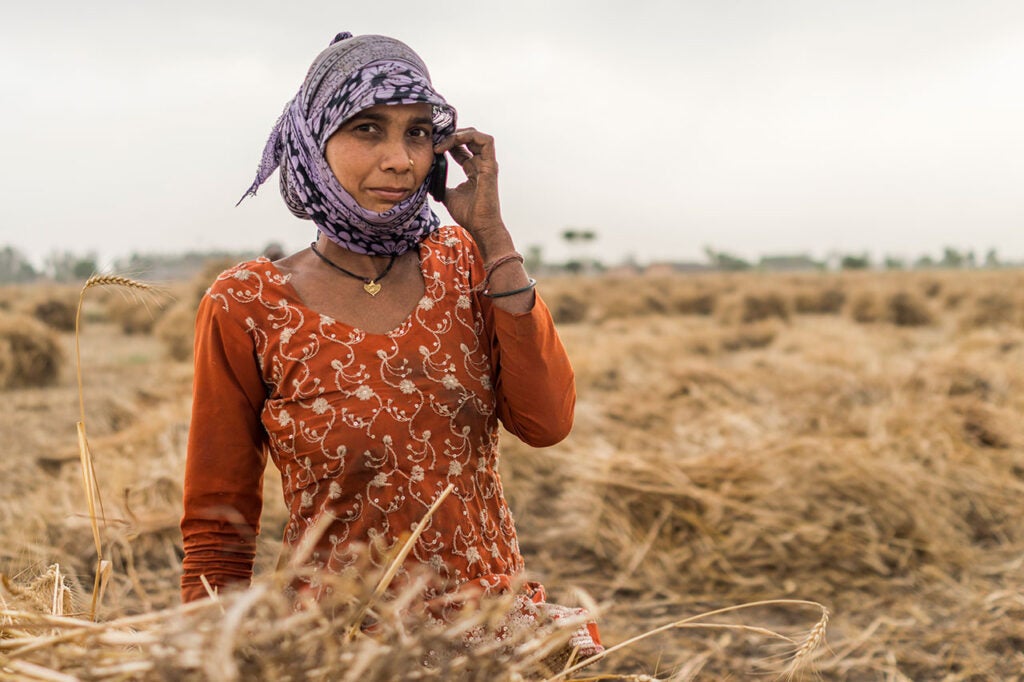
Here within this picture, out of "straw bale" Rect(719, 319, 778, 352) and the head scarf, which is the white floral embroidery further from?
"straw bale" Rect(719, 319, 778, 352)

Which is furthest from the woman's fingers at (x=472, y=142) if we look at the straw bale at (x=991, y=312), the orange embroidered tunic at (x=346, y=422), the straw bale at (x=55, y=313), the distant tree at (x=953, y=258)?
the distant tree at (x=953, y=258)

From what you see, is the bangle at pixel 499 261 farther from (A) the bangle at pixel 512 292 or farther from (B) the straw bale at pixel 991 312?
(B) the straw bale at pixel 991 312

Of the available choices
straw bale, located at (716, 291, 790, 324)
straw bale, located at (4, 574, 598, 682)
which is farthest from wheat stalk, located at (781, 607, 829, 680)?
straw bale, located at (716, 291, 790, 324)

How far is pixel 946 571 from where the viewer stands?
348 centimetres

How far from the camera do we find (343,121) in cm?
129

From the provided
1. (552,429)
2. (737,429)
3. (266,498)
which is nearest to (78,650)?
(552,429)

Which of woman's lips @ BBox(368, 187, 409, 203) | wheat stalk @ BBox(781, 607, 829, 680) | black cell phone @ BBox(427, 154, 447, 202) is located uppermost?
black cell phone @ BBox(427, 154, 447, 202)

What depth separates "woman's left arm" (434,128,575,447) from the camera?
4.23 ft

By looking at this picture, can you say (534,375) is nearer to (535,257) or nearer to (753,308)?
(753,308)

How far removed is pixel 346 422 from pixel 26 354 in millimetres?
8829

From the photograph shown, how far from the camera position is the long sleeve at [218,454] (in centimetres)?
130

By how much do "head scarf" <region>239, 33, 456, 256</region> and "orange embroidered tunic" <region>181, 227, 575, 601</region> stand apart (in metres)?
0.15

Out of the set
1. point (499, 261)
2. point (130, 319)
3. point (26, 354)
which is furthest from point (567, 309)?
point (499, 261)

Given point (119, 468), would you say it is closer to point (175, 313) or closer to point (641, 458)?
point (641, 458)
